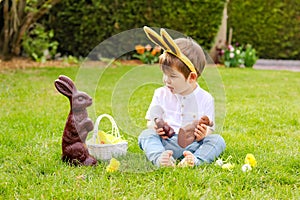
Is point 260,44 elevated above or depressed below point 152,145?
below

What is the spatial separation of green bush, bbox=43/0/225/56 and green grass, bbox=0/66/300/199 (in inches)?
194

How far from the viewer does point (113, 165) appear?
2.64 meters

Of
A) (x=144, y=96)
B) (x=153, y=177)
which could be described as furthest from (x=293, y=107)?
(x=153, y=177)

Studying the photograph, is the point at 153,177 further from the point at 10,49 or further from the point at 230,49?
the point at 230,49

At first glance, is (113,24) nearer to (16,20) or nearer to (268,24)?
(16,20)

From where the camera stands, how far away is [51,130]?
3.68m

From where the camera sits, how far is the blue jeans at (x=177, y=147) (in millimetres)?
2814

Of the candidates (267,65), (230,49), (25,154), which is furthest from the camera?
(267,65)

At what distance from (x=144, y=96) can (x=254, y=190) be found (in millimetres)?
2724

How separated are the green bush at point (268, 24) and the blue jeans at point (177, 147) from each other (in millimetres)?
8853

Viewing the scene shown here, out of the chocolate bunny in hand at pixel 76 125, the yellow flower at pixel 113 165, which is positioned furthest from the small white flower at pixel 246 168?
the chocolate bunny in hand at pixel 76 125

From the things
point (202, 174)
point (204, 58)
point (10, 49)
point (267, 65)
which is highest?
point (204, 58)

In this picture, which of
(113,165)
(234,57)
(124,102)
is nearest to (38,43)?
(234,57)

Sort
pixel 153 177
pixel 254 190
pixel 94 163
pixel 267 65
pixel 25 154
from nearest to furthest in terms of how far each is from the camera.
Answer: pixel 254 190 → pixel 153 177 → pixel 94 163 → pixel 25 154 → pixel 267 65
